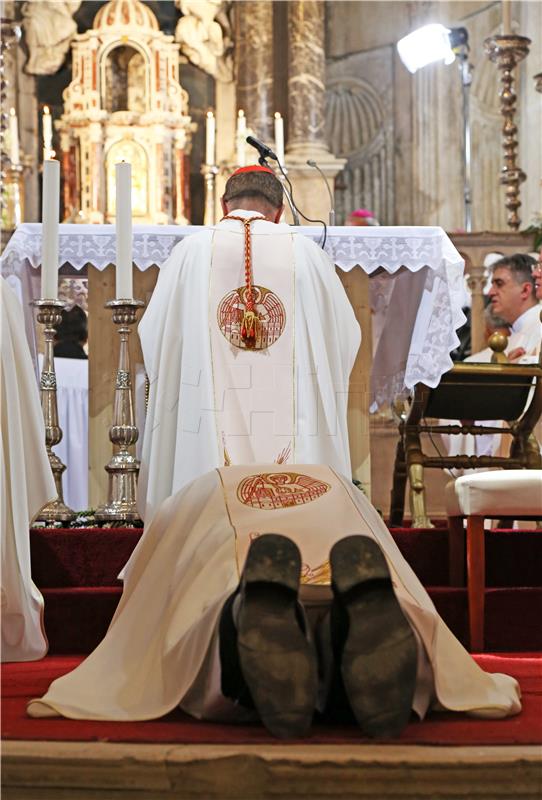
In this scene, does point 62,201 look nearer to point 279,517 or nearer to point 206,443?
point 206,443

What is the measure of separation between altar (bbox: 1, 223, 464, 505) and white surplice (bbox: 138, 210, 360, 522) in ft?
1.60

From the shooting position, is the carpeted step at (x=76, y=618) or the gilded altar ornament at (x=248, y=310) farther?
the gilded altar ornament at (x=248, y=310)

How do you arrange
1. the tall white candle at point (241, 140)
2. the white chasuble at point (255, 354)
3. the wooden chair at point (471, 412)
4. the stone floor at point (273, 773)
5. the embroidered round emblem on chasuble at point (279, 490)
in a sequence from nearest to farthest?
the stone floor at point (273, 773), the embroidered round emblem on chasuble at point (279, 490), the white chasuble at point (255, 354), the wooden chair at point (471, 412), the tall white candle at point (241, 140)

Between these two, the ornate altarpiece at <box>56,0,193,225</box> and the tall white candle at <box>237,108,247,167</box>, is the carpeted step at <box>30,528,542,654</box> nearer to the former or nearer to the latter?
the tall white candle at <box>237,108,247,167</box>

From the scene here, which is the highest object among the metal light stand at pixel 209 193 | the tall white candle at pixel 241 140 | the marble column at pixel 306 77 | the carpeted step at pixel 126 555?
the marble column at pixel 306 77

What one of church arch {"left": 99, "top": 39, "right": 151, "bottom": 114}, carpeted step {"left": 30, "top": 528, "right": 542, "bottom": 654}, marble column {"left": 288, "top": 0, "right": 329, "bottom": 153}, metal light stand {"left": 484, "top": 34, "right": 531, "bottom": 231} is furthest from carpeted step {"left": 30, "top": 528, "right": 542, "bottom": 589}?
church arch {"left": 99, "top": 39, "right": 151, "bottom": 114}

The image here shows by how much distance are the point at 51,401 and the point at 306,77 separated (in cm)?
750

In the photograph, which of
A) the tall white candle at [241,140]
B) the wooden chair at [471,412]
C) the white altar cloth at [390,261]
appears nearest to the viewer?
the wooden chair at [471,412]

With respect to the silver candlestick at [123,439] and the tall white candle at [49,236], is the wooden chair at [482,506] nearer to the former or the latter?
the silver candlestick at [123,439]

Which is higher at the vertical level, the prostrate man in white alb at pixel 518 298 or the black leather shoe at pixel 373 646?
the prostrate man in white alb at pixel 518 298

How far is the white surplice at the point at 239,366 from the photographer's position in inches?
199

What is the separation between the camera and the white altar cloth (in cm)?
574

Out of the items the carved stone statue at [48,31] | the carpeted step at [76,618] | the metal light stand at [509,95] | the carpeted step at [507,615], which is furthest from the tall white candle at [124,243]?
the carved stone statue at [48,31]

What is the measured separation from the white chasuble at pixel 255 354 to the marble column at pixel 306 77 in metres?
6.74
